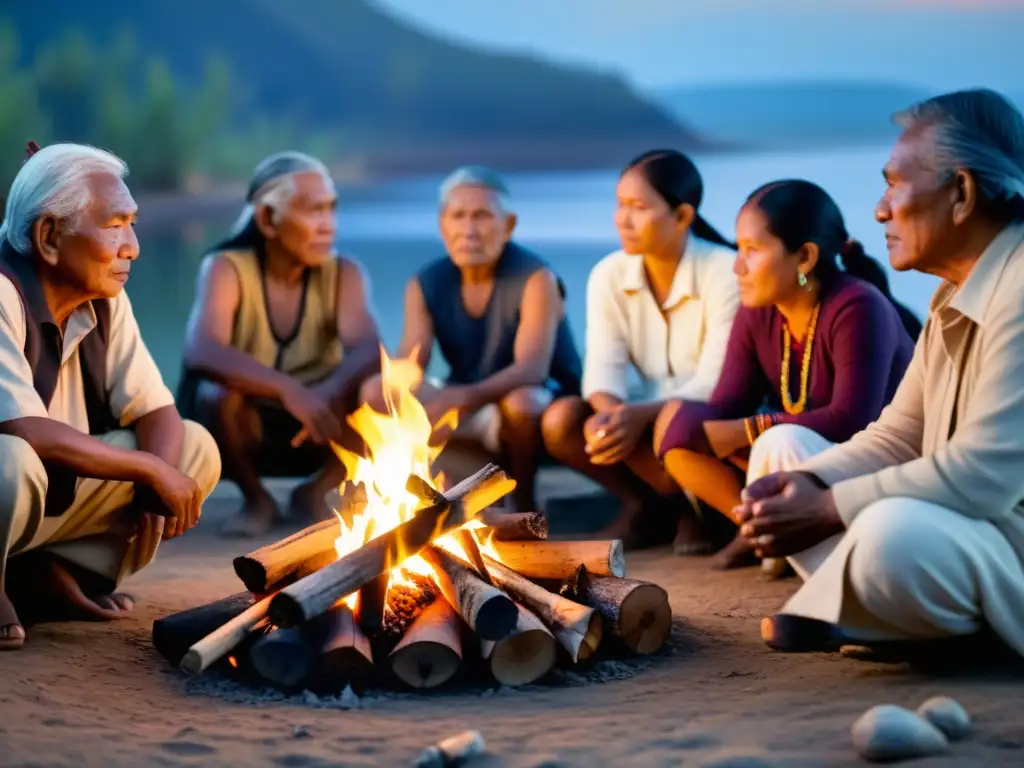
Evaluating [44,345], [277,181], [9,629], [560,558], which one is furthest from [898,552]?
[277,181]

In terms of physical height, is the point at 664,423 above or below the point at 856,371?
below

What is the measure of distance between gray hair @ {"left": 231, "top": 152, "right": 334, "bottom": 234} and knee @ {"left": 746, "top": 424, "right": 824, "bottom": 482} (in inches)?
108

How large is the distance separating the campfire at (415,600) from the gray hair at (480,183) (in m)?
1.98

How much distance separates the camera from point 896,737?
3119 millimetres

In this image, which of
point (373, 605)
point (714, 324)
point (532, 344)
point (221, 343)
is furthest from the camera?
point (221, 343)

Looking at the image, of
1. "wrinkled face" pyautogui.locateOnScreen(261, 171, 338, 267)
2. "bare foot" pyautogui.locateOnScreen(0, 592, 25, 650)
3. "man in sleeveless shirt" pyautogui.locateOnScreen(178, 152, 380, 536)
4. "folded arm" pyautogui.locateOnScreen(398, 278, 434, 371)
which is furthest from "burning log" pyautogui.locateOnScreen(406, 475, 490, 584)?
"wrinkled face" pyautogui.locateOnScreen(261, 171, 338, 267)

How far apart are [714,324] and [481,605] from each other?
99.4 inches

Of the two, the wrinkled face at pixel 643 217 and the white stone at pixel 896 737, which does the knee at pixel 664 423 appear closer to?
the wrinkled face at pixel 643 217

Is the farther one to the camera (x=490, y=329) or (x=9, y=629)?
(x=490, y=329)

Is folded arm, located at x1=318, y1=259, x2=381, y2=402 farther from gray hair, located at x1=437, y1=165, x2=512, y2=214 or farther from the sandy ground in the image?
the sandy ground

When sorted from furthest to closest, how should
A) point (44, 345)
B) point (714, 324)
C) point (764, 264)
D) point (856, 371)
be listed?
point (714, 324) < point (764, 264) < point (856, 371) < point (44, 345)

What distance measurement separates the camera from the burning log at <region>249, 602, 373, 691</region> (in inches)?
151

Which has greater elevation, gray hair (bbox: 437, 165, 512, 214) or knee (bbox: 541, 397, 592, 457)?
gray hair (bbox: 437, 165, 512, 214)

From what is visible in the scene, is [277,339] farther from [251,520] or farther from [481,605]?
[481,605]
